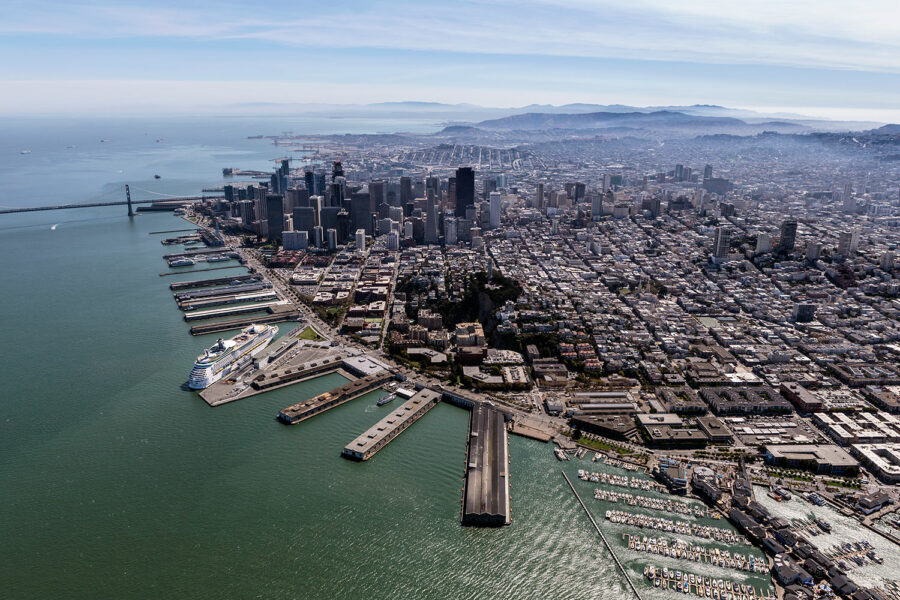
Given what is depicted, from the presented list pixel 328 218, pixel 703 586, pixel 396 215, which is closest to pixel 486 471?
pixel 703 586

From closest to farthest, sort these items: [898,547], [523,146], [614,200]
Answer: [898,547] → [614,200] → [523,146]

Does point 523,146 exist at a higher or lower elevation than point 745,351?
higher

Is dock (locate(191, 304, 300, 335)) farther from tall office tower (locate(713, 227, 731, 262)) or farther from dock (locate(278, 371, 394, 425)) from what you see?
tall office tower (locate(713, 227, 731, 262))

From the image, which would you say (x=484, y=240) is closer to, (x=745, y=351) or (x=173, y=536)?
(x=745, y=351)

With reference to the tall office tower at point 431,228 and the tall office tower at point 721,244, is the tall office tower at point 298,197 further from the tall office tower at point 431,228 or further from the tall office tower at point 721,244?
the tall office tower at point 721,244

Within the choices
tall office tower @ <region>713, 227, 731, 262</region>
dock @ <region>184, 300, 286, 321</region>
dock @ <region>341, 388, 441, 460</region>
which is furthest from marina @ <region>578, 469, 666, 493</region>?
tall office tower @ <region>713, 227, 731, 262</region>

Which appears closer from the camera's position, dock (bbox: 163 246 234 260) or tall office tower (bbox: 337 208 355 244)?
dock (bbox: 163 246 234 260)

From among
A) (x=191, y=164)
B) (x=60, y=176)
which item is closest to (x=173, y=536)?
(x=60, y=176)
